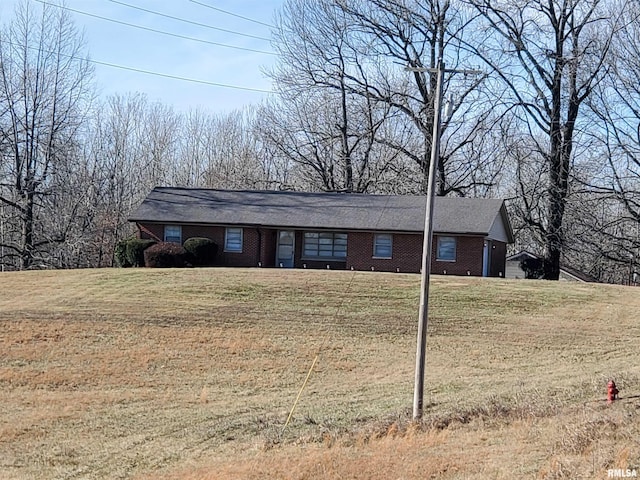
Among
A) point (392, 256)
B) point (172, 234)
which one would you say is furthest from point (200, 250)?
point (392, 256)

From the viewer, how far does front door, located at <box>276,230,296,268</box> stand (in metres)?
39.5

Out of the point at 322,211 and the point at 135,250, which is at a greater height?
the point at 322,211

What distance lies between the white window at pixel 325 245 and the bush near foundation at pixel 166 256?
19.6ft

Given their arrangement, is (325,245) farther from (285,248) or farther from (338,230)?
(285,248)

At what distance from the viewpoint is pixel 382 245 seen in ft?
125

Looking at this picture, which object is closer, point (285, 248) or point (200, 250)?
point (200, 250)

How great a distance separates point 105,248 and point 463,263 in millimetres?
28164

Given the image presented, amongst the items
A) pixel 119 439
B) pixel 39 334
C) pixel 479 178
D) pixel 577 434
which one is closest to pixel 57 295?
pixel 39 334

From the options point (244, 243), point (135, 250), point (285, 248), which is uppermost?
point (244, 243)

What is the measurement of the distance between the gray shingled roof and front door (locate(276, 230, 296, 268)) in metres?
0.88

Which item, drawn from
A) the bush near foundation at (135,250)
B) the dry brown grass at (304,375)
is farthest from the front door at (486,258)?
the bush near foundation at (135,250)

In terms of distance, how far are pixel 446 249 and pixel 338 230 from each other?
5.15 meters

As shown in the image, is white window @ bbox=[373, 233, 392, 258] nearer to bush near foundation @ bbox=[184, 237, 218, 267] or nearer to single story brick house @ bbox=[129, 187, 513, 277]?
single story brick house @ bbox=[129, 187, 513, 277]

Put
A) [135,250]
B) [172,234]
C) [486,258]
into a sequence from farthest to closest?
1. [172,234]
2. [486,258]
3. [135,250]
